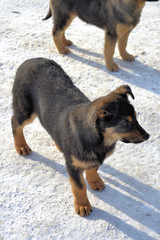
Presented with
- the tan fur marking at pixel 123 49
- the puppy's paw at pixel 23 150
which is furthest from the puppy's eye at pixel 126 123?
the tan fur marking at pixel 123 49

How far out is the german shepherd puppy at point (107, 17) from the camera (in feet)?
19.5

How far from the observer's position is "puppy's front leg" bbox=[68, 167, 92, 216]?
3.95 m

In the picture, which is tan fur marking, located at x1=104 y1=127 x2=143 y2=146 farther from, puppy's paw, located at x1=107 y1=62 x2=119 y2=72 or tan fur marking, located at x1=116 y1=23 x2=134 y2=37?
puppy's paw, located at x1=107 y1=62 x2=119 y2=72

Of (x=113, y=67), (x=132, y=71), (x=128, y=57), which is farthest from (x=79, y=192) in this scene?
(x=128, y=57)

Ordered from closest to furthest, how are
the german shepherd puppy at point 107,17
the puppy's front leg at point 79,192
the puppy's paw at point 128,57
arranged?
the puppy's front leg at point 79,192 → the german shepherd puppy at point 107,17 → the puppy's paw at point 128,57

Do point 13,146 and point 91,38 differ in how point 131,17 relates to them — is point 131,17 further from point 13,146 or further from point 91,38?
point 13,146

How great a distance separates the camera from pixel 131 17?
5.98m

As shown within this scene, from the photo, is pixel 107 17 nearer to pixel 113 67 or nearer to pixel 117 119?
pixel 113 67

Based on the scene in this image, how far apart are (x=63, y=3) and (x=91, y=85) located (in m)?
1.59

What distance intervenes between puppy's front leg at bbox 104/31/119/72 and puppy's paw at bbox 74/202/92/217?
3.18 m

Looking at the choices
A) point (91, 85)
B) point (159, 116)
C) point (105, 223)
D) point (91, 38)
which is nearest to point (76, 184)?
point (105, 223)

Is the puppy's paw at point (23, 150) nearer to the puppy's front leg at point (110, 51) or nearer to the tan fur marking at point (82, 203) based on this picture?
the tan fur marking at point (82, 203)

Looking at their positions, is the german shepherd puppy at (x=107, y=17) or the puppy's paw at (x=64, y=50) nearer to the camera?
the german shepherd puppy at (x=107, y=17)

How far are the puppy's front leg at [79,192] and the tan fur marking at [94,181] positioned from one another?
331 millimetres
